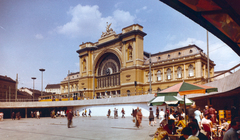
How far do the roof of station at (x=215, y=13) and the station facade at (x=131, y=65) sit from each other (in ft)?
104

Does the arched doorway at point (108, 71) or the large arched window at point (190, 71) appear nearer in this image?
the large arched window at point (190, 71)

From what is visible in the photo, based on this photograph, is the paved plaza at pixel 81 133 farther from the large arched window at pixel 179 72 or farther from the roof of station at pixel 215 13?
the large arched window at pixel 179 72

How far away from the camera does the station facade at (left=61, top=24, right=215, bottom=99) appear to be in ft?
145

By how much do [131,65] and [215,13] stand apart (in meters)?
46.6

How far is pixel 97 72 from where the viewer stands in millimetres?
61562

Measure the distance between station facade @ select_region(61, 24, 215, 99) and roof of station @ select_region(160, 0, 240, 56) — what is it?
31826mm

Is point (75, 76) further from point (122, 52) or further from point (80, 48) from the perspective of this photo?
point (122, 52)

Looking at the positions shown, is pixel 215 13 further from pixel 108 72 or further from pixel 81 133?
pixel 108 72

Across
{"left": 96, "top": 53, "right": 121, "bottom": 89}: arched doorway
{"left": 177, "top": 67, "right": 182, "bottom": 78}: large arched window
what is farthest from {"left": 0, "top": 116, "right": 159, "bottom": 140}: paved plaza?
{"left": 96, "top": 53, "right": 121, "bottom": 89}: arched doorway

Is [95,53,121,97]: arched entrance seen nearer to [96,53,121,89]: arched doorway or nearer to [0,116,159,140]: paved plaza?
[96,53,121,89]: arched doorway

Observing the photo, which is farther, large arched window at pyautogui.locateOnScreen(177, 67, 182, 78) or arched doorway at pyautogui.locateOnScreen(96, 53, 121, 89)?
arched doorway at pyautogui.locateOnScreen(96, 53, 121, 89)

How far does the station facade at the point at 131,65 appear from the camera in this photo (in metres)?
44.2

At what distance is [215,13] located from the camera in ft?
13.0

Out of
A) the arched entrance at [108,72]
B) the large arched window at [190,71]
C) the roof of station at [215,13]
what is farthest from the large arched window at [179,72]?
the roof of station at [215,13]
